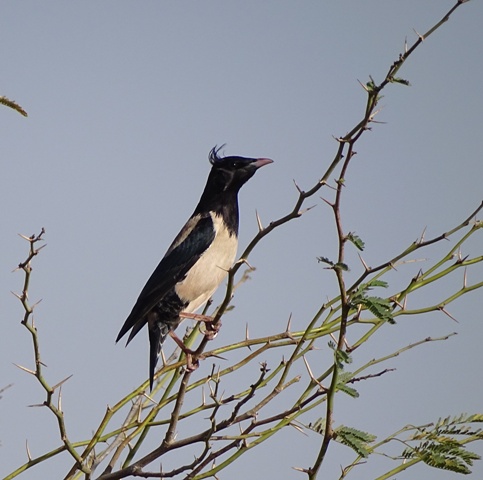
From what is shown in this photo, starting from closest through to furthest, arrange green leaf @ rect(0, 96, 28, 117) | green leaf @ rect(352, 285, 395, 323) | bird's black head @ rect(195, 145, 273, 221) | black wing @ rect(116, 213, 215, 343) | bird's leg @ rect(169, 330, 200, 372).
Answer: green leaf @ rect(0, 96, 28, 117) < green leaf @ rect(352, 285, 395, 323) < bird's leg @ rect(169, 330, 200, 372) < black wing @ rect(116, 213, 215, 343) < bird's black head @ rect(195, 145, 273, 221)

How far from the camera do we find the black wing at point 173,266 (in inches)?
220

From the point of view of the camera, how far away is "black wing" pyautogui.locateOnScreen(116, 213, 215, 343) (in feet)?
18.4

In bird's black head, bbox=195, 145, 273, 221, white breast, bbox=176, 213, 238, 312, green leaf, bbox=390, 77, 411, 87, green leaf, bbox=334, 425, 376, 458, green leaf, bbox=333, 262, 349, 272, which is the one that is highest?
bird's black head, bbox=195, 145, 273, 221

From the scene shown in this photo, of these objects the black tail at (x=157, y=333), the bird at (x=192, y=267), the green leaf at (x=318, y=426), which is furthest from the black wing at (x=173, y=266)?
the green leaf at (x=318, y=426)

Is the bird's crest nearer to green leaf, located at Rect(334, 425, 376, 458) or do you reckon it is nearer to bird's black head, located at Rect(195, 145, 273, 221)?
bird's black head, located at Rect(195, 145, 273, 221)

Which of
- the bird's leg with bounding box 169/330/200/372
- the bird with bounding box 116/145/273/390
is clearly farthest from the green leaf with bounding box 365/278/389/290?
the bird with bounding box 116/145/273/390

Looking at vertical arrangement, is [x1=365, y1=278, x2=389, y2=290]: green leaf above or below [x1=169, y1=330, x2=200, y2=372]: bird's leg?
below

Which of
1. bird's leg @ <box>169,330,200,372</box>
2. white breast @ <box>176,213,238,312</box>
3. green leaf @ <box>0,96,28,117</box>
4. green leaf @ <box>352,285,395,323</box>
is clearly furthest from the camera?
white breast @ <box>176,213,238,312</box>

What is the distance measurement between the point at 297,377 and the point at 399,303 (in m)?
0.53

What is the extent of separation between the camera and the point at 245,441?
3.22 meters

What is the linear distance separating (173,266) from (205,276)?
27 centimetres

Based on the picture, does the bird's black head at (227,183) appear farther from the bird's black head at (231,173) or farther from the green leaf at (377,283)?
the green leaf at (377,283)

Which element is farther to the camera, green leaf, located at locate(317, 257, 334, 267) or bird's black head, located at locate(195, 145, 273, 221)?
bird's black head, located at locate(195, 145, 273, 221)

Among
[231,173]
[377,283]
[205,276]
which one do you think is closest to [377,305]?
[377,283]
